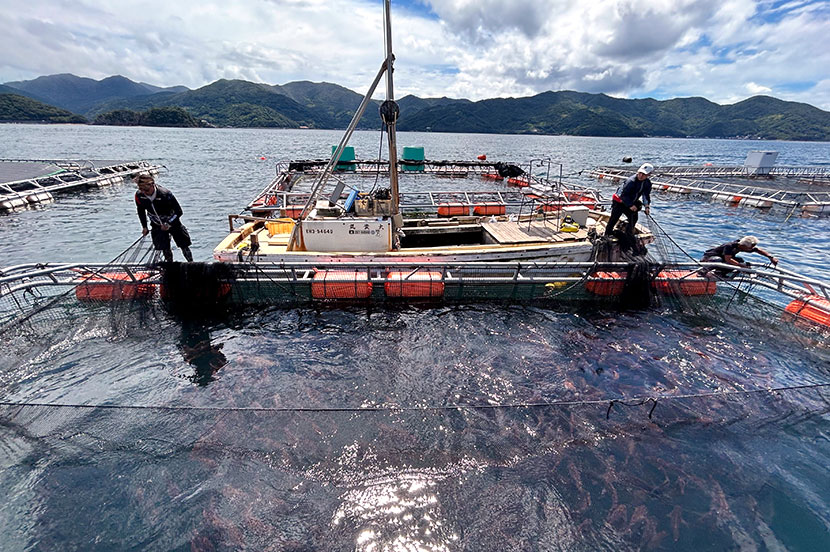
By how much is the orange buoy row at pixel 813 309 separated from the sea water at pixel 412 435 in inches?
29.0

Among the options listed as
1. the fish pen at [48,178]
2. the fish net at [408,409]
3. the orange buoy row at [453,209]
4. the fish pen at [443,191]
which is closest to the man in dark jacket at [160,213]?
the fish net at [408,409]

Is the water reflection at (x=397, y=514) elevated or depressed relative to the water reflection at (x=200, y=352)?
elevated

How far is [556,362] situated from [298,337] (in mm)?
6107

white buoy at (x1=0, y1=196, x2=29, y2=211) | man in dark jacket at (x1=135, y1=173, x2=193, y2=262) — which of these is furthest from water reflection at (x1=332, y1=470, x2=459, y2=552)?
white buoy at (x1=0, y1=196, x2=29, y2=211)

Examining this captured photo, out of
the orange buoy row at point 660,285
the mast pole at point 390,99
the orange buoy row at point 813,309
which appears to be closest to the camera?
the orange buoy row at point 813,309

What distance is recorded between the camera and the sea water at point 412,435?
15.2 ft

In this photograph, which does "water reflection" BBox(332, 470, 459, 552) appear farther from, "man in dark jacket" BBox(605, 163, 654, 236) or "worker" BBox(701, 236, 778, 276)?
"worker" BBox(701, 236, 778, 276)

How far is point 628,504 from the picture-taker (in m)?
4.92

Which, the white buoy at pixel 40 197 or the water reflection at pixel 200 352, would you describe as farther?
the white buoy at pixel 40 197

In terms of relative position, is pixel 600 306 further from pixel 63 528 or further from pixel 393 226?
pixel 63 528

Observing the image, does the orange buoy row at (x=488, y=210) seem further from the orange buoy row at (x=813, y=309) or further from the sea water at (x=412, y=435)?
the orange buoy row at (x=813, y=309)

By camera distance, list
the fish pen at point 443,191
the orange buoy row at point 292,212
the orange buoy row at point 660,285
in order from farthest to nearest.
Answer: the fish pen at point 443,191, the orange buoy row at point 292,212, the orange buoy row at point 660,285

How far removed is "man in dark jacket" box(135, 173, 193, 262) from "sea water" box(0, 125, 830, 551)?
2.10 m

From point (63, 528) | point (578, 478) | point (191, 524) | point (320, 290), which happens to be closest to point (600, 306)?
point (578, 478)
